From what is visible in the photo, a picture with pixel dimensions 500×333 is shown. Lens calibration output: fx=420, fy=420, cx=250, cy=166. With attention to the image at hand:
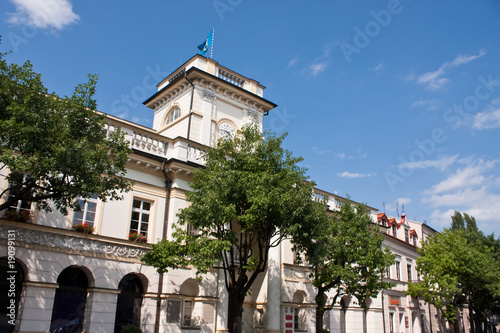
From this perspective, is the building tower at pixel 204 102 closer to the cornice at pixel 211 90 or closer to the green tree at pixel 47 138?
the cornice at pixel 211 90

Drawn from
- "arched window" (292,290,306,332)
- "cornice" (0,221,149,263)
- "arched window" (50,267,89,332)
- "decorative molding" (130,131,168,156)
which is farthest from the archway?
"arched window" (50,267,89,332)

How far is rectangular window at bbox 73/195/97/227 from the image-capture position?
60.0ft

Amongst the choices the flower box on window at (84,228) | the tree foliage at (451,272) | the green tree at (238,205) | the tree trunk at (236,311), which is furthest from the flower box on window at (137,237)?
the tree foliage at (451,272)

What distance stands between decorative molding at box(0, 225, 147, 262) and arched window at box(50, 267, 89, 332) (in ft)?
3.39

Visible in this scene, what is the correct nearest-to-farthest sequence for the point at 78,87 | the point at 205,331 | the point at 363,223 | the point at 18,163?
the point at 18,163, the point at 78,87, the point at 205,331, the point at 363,223

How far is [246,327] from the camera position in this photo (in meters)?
24.3

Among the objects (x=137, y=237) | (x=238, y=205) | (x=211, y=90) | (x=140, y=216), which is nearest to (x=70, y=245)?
(x=137, y=237)

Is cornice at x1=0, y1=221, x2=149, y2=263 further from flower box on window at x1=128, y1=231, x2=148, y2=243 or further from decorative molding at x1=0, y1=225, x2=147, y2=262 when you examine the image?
flower box on window at x1=128, y1=231, x2=148, y2=243

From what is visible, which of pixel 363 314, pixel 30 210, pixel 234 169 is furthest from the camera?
pixel 363 314

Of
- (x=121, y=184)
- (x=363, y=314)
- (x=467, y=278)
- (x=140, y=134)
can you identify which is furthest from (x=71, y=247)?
(x=467, y=278)

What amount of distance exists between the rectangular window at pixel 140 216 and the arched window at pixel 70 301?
3129mm

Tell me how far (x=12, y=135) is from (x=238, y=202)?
880 cm

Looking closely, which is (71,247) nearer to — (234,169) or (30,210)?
(30,210)

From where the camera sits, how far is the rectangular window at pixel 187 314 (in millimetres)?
20062
